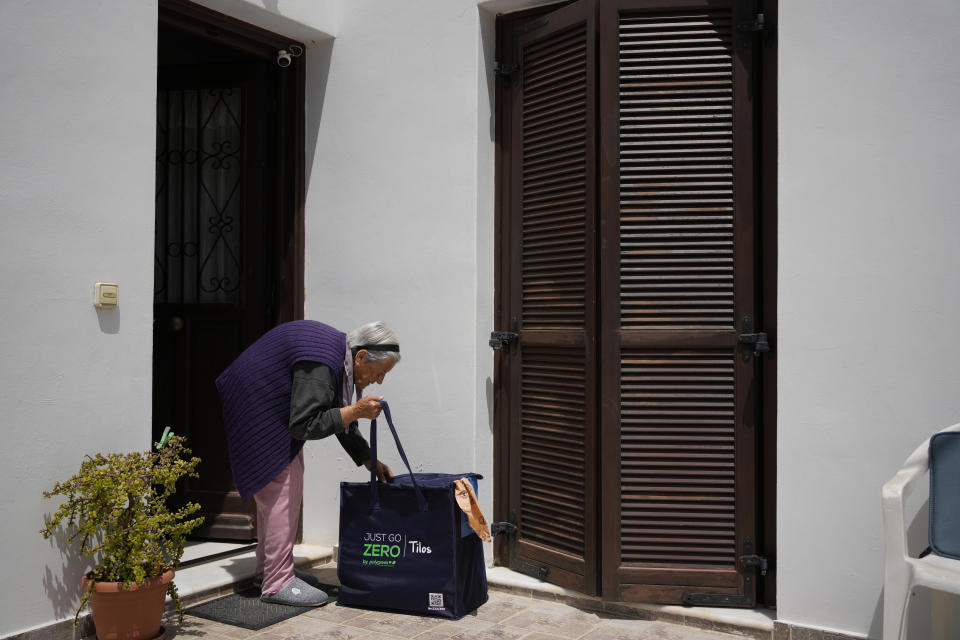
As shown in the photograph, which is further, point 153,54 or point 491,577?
point 491,577

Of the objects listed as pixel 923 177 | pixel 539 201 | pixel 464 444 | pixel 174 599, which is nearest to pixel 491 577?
pixel 464 444

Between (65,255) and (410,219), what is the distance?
63.7 inches

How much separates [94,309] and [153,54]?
1.10m

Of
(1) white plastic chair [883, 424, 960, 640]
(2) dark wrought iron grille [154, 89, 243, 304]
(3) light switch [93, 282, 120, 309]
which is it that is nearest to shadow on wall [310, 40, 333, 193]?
(2) dark wrought iron grille [154, 89, 243, 304]

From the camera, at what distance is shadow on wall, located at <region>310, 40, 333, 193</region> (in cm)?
456

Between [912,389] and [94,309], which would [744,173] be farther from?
[94,309]

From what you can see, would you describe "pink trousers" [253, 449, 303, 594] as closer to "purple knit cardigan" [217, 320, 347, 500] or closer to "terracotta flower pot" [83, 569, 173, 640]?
"purple knit cardigan" [217, 320, 347, 500]

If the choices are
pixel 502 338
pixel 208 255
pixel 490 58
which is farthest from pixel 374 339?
pixel 208 255

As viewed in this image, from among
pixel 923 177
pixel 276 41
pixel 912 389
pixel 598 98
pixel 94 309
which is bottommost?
pixel 912 389

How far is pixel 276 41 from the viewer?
4.49 meters

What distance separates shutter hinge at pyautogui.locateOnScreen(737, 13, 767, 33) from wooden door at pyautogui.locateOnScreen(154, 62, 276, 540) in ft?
8.15

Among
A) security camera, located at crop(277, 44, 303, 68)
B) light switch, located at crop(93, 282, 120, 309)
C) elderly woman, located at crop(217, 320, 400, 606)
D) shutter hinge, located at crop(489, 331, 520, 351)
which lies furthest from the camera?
security camera, located at crop(277, 44, 303, 68)

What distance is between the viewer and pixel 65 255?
3232 mm

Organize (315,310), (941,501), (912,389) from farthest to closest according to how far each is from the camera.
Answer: (315,310)
(912,389)
(941,501)
